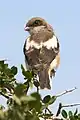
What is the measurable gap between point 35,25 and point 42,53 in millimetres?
1867

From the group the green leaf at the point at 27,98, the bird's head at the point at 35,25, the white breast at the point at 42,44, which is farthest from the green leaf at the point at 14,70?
the bird's head at the point at 35,25

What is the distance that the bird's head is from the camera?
9.25 m

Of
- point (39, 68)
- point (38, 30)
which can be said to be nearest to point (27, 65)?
point (39, 68)

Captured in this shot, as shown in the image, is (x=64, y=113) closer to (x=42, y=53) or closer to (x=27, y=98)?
(x=27, y=98)

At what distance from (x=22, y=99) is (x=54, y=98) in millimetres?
1328

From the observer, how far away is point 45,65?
766cm

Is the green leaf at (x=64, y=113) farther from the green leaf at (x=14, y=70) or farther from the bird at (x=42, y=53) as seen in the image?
the bird at (x=42, y=53)

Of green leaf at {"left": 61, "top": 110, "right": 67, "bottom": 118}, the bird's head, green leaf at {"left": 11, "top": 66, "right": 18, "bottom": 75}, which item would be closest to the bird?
the bird's head

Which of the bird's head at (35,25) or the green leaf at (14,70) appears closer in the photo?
the green leaf at (14,70)

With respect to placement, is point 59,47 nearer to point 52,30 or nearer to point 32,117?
point 52,30

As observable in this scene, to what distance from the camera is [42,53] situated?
7.81 m

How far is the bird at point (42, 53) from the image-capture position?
735 centimetres

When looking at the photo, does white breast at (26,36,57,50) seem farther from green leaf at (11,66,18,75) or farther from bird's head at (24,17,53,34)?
green leaf at (11,66,18,75)

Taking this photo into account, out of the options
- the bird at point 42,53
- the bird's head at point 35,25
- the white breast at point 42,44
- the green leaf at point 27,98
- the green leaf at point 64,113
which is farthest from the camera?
the bird's head at point 35,25
